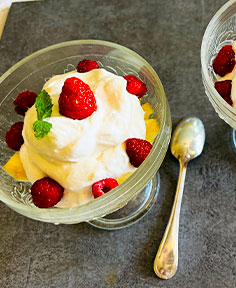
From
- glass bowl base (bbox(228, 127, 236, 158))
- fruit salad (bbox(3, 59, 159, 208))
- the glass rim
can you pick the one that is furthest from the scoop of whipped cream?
glass bowl base (bbox(228, 127, 236, 158))

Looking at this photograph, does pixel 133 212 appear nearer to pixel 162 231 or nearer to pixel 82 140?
pixel 162 231

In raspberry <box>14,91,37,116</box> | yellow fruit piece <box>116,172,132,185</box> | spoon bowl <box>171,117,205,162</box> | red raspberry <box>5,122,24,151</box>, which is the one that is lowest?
spoon bowl <box>171,117,205,162</box>

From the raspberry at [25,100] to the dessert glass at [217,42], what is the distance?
51 cm

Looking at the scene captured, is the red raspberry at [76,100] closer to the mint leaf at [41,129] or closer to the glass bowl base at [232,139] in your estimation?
the mint leaf at [41,129]

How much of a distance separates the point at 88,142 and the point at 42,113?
137 millimetres

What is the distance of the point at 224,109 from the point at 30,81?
631 mm

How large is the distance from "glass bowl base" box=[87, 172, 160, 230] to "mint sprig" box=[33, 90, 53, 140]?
16.6 inches

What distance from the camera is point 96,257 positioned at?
3.88ft

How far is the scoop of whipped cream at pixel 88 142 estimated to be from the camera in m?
0.98

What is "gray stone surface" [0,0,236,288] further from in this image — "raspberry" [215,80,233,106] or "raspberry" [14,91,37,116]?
"raspberry" [14,91,37,116]

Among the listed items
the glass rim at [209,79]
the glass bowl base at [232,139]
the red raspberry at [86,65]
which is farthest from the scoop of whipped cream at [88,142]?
the glass bowl base at [232,139]

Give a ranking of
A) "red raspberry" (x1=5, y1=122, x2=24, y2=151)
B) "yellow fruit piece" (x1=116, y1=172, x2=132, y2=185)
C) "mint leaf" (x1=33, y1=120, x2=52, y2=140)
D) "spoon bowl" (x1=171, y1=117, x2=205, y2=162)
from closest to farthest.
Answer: "mint leaf" (x1=33, y1=120, x2=52, y2=140) → "yellow fruit piece" (x1=116, y1=172, x2=132, y2=185) → "red raspberry" (x1=5, y1=122, x2=24, y2=151) → "spoon bowl" (x1=171, y1=117, x2=205, y2=162)

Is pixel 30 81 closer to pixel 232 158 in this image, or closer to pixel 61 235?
pixel 61 235

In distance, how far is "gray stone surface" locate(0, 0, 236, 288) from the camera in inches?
44.6
